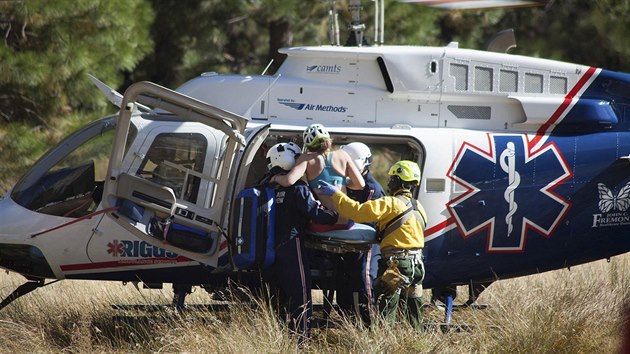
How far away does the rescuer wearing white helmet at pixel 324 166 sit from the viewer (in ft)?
25.8

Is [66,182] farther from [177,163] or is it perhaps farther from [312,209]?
[312,209]

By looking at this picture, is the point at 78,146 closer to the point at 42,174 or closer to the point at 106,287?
the point at 42,174

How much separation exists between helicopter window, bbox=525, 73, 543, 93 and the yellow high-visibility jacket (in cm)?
197

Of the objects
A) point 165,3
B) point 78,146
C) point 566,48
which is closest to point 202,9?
point 165,3

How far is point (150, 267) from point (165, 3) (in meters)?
11.7

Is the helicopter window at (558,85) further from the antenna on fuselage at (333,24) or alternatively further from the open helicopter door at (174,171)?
the open helicopter door at (174,171)

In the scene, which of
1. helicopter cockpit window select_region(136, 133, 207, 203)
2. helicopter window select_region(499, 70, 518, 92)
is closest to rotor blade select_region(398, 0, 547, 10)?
helicopter window select_region(499, 70, 518, 92)

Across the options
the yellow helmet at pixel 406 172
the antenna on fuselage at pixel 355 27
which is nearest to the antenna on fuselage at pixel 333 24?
the antenna on fuselage at pixel 355 27

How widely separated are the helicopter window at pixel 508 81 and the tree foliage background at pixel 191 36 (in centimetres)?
211

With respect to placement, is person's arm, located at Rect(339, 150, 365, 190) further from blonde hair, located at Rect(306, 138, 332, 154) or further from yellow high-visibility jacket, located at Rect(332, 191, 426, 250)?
yellow high-visibility jacket, located at Rect(332, 191, 426, 250)

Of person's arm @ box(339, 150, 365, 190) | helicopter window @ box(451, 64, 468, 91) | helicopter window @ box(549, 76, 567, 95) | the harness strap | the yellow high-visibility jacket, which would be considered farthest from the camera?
helicopter window @ box(549, 76, 567, 95)

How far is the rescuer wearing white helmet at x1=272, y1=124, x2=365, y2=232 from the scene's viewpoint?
788 centimetres

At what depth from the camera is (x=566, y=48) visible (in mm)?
23344

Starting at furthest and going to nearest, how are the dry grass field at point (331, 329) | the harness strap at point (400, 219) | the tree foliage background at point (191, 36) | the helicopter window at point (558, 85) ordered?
the tree foliage background at point (191, 36) < the helicopter window at point (558, 85) < the harness strap at point (400, 219) < the dry grass field at point (331, 329)
